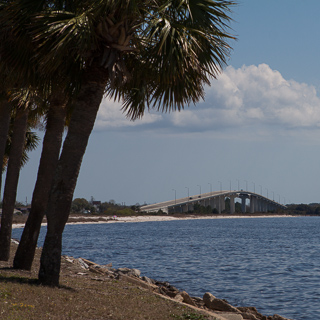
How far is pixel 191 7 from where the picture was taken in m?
11.8

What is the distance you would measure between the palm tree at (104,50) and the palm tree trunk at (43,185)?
206cm

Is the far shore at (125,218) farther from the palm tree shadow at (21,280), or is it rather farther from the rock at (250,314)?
the palm tree shadow at (21,280)

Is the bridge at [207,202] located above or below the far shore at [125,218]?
above

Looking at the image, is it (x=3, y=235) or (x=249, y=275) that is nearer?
(x=3, y=235)

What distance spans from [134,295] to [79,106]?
4.85m

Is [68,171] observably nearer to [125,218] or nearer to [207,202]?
[125,218]

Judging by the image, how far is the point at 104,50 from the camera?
11.9m

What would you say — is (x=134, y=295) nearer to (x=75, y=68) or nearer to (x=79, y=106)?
(x=79, y=106)

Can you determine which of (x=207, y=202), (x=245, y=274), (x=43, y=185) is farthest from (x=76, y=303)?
(x=207, y=202)

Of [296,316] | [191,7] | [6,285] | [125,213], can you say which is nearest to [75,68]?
[191,7]

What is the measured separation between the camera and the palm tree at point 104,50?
10.9 meters

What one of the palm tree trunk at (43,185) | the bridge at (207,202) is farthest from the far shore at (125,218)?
the palm tree trunk at (43,185)

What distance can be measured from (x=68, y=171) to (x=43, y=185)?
2813mm

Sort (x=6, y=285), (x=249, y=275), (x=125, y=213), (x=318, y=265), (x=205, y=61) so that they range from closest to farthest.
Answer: (x=6, y=285)
(x=205, y=61)
(x=249, y=275)
(x=318, y=265)
(x=125, y=213)
